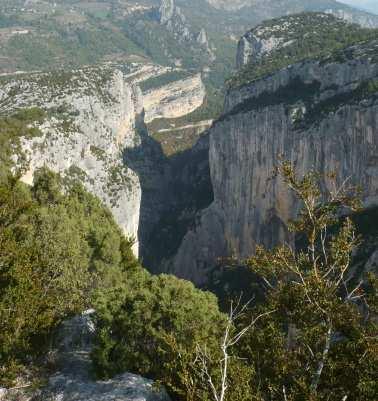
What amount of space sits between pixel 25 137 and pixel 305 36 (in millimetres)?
52656

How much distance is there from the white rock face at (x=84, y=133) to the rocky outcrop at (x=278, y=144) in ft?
36.8

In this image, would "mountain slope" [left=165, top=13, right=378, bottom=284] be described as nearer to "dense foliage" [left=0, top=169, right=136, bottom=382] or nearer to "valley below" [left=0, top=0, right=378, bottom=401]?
"valley below" [left=0, top=0, right=378, bottom=401]

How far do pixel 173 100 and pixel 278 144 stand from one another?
93.2 meters

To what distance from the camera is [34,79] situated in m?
86.6

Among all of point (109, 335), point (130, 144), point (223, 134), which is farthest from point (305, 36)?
point (109, 335)

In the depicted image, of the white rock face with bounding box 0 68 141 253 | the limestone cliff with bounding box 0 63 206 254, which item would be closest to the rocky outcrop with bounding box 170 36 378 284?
the limestone cliff with bounding box 0 63 206 254

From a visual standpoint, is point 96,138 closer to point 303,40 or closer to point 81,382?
point 303,40

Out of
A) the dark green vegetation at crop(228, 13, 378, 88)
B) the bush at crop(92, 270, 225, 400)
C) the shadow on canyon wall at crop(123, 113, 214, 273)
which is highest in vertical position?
the dark green vegetation at crop(228, 13, 378, 88)

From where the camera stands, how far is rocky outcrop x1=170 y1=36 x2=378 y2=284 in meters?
55.8

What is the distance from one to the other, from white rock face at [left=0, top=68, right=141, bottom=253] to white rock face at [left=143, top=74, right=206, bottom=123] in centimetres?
5225

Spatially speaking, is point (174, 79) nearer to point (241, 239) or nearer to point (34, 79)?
point (34, 79)

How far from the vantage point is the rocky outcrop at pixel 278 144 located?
55.8m

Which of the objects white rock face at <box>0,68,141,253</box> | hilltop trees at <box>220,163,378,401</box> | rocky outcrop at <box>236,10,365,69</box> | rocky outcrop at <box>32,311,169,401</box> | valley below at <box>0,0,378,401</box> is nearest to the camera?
hilltop trees at <box>220,163,378,401</box>

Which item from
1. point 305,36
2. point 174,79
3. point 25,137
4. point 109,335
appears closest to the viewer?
point 109,335
